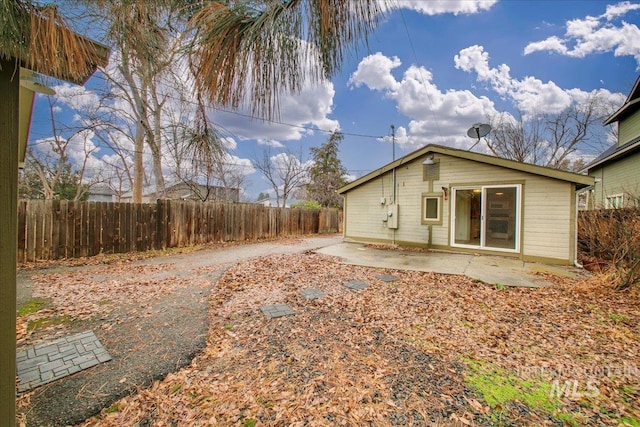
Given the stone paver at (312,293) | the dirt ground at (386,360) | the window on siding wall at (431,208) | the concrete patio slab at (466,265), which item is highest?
the window on siding wall at (431,208)

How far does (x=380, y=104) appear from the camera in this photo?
5.20 metres

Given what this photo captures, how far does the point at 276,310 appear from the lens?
344 cm

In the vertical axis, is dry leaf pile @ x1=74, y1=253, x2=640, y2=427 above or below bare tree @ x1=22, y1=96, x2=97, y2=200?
below

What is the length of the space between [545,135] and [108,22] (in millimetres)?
23164

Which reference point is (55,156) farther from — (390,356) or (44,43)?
(390,356)

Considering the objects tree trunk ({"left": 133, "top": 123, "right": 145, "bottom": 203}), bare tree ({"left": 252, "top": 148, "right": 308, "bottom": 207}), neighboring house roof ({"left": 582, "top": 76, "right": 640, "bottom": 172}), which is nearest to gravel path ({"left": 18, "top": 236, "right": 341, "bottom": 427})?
tree trunk ({"left": 133, "top": 123, "right": 145, "bottom": 203})

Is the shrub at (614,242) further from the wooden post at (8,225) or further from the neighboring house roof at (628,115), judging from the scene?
the wooden post at (8,225)

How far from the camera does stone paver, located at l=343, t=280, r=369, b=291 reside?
173 inches

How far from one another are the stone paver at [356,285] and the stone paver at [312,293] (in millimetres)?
585

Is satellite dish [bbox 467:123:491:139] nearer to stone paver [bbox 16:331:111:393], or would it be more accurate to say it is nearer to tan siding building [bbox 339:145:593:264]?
tan siding building [bbox 339:145:593:264]

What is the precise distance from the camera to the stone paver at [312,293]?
3.99m

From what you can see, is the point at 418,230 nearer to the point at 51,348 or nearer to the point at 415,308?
the point at 415,308

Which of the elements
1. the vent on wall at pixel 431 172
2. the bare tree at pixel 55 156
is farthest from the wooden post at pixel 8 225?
the bare tree at pixel 55 156

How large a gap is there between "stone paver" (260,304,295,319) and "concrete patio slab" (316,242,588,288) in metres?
3.02
